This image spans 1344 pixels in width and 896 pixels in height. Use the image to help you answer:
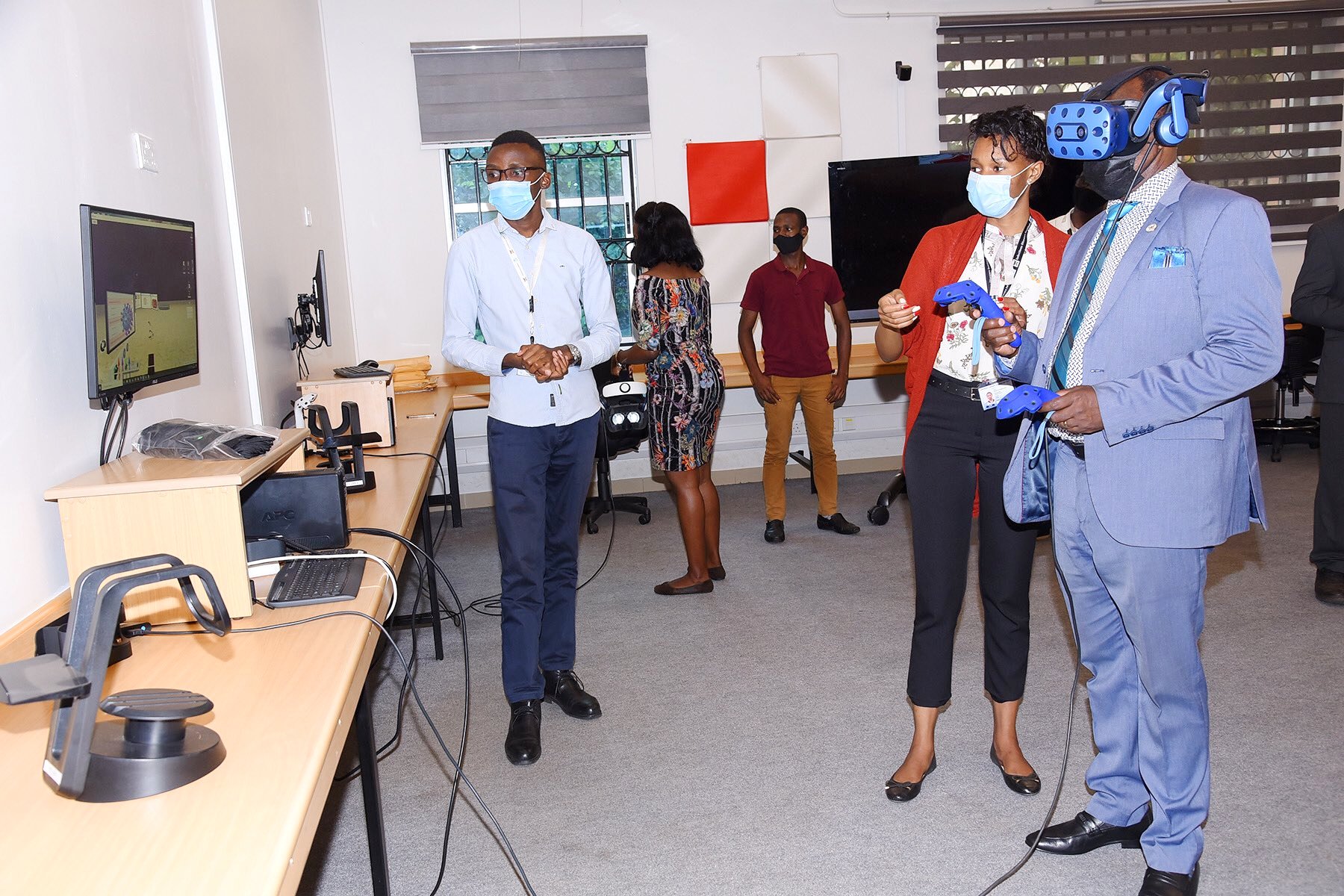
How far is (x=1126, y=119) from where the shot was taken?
1.80 metres

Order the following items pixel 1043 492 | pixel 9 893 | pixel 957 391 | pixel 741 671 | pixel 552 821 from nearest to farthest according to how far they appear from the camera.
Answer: pixel 9 893 < pixel 1043 492 < pixel 957 391 < pixel 552 821 < pixel 741 671

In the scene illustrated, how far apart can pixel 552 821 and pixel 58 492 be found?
1376 millimetres

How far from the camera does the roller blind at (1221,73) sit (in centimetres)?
614

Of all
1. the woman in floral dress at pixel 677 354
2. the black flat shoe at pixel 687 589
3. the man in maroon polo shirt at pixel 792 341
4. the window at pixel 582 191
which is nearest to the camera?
the woman in floral dress at pixel 677 354

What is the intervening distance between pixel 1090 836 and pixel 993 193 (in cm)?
146

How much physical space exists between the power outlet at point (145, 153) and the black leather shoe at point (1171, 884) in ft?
9.70

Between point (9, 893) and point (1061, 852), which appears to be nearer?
point (9, 893)

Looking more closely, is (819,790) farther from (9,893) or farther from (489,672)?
(9,893)

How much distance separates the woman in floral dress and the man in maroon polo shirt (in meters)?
0.80

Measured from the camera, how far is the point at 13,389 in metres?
1.83

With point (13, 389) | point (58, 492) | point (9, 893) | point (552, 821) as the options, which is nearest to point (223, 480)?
point (58, 492)

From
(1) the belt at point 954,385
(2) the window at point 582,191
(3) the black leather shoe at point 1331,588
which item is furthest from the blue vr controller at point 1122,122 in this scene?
(2) the window at point 582,191

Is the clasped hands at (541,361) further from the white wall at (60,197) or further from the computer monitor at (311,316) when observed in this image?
the computer monitor at (311,316)

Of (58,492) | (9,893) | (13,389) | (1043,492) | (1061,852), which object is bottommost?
(1061,852)
